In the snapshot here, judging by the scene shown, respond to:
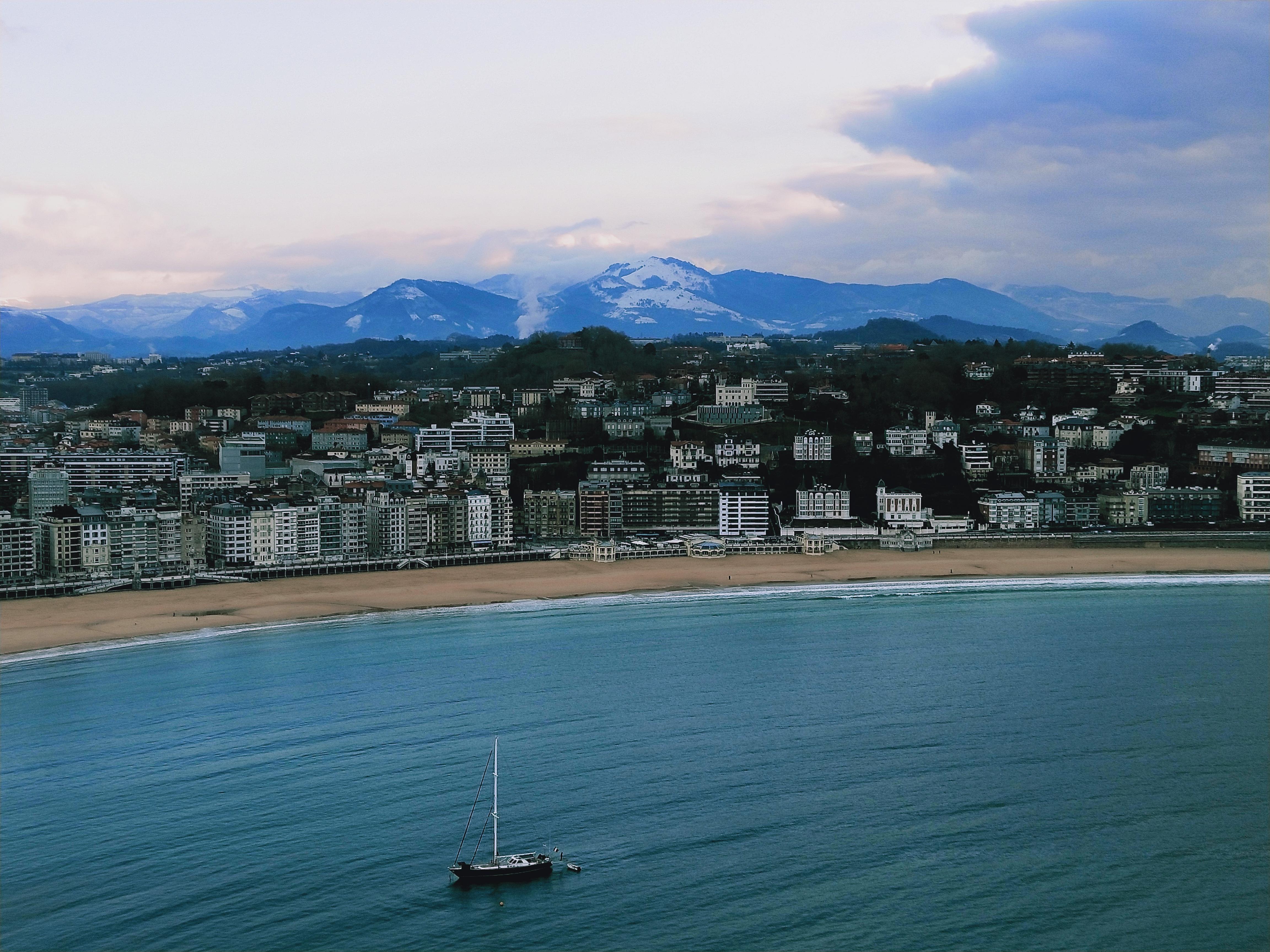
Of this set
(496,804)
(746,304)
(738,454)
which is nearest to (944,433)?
(738,454)

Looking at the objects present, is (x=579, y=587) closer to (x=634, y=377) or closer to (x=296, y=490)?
(x=296, y=490)

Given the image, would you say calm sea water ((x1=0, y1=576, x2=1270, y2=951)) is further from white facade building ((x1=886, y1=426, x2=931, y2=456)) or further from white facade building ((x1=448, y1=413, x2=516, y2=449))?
white facade building ((x1=448, y1=413, x2=516, y2=449))

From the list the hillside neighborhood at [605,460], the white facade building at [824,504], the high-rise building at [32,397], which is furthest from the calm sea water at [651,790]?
the high-rise building at [32,397]

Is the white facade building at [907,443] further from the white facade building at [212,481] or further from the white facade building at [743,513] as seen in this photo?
the white facade building at [212,481]

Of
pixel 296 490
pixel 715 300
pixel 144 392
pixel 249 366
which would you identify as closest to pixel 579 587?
pixel 296 490

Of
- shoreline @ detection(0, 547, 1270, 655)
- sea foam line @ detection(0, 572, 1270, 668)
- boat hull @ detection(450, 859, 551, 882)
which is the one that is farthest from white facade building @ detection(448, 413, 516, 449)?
boat hull @ detection(450, 859, 551, 882)

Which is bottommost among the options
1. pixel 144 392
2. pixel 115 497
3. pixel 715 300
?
pixel 115 497
